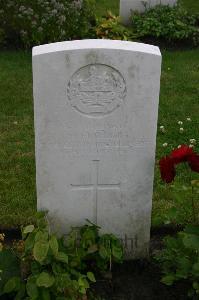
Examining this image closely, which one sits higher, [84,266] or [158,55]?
[158,55]

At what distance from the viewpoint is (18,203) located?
462 cm

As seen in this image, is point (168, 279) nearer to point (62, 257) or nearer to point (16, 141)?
point (62, 257)

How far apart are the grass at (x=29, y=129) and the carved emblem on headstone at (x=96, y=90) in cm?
64

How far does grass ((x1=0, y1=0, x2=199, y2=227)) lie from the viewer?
4.48 meters

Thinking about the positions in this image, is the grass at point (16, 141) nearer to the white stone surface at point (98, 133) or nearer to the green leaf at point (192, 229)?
the white stone surface at point (98, 133)

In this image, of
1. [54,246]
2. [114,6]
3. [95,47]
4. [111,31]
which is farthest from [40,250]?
[114,6]

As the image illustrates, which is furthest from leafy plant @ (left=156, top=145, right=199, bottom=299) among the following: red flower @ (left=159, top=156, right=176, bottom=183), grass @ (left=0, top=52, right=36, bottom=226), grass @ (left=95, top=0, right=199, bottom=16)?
grass @ (left=95, top=0, right=199, bottom=16)

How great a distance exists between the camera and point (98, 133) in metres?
3.52

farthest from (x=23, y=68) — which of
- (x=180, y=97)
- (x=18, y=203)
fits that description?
(x=18, y=203)

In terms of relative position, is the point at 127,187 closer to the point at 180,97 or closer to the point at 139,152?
the point at 139,152

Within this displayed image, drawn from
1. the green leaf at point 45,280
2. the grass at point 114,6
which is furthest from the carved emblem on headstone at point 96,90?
the grass at point 114,6

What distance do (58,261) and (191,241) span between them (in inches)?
29.5

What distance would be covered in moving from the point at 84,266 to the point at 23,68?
448 centimetres

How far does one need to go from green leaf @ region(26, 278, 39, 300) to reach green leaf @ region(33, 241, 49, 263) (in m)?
0.12
